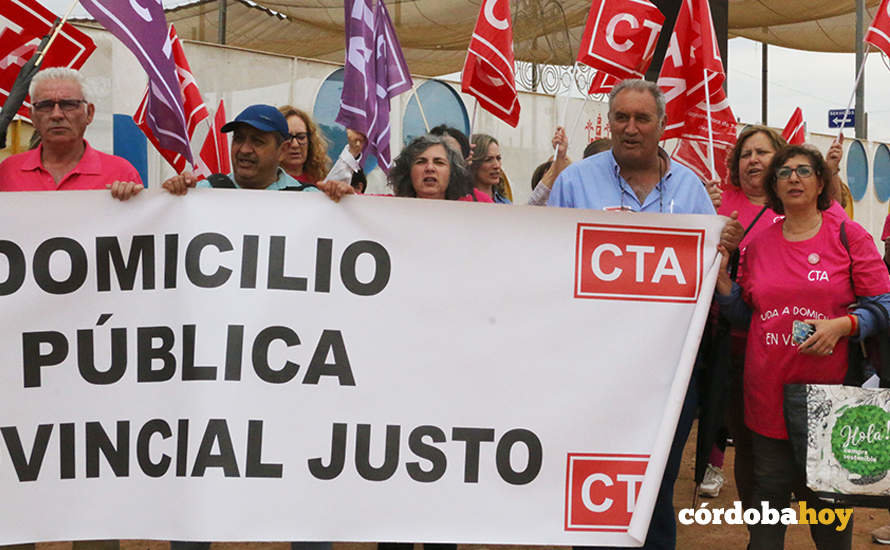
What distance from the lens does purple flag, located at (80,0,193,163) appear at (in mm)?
3496

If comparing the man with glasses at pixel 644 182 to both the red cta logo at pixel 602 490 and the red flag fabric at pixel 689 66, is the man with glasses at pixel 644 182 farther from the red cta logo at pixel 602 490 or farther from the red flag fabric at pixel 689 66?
the red flag fabric at pixel 689 66

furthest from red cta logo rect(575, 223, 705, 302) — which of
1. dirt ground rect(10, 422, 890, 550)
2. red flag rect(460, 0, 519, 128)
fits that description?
dirt ground rect(10, 422, 890, 550)

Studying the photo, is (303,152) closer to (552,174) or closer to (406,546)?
(552,174)

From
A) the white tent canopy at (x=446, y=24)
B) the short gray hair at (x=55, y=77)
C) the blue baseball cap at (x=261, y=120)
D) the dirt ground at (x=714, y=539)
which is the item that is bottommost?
the dirt ground at (x=714, y=539)

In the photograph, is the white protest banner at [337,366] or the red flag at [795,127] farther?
the red flag at [795,127]

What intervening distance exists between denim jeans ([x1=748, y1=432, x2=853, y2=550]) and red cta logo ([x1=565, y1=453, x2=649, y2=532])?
56cm

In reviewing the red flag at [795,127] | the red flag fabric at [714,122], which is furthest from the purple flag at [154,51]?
the red flag at [795,127]

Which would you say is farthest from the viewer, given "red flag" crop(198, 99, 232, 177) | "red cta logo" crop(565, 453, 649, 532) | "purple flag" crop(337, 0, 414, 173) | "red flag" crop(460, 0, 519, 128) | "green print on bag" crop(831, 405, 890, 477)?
"red flag" crop(198, 99, 232, 177)

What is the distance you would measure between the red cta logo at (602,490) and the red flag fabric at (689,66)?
6.13 ft

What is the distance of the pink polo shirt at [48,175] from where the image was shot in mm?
3707

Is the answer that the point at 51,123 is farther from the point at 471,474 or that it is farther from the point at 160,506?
the point at 471,474

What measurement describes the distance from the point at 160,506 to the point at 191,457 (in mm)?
181

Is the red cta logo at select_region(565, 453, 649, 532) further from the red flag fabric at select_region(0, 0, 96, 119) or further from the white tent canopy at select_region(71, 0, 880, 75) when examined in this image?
the white tent canopy at select_region(71, 0, 880, 75)

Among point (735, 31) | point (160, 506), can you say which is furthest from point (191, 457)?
point (735, 31)
